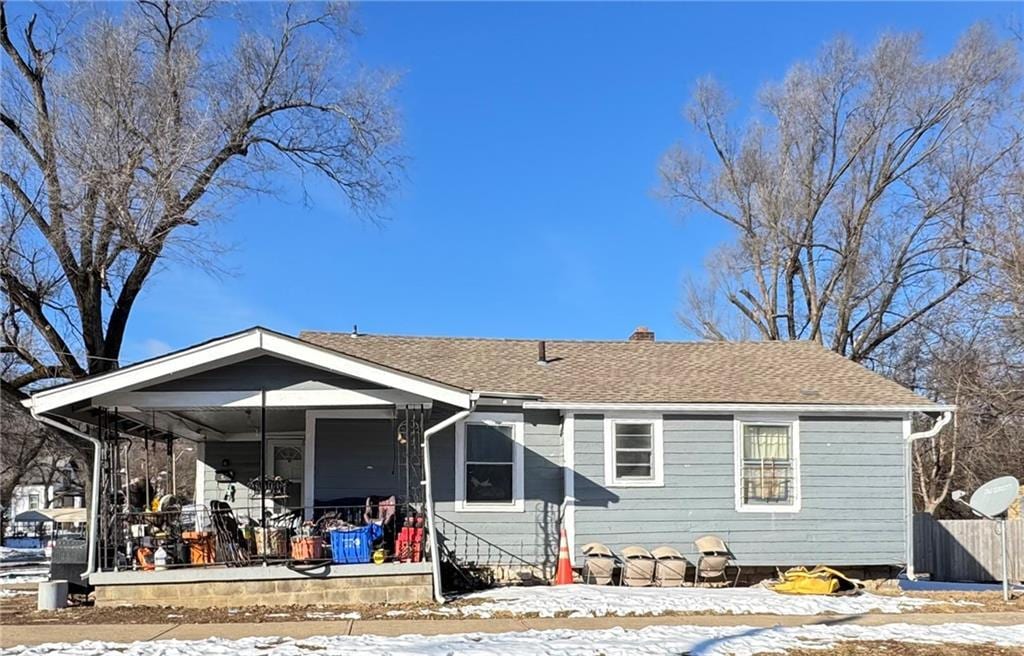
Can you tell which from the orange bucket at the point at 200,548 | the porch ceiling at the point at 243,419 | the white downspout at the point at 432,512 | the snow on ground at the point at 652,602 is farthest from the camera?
the porch ceiling at the point at 243,419

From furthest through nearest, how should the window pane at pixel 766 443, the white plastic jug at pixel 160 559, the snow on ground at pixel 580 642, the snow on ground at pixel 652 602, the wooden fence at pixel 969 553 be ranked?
1. the wooden fence at pixel 969 553
2. the window pane at pixel 766 443
3. the white plastic jug at pixel 160 559
4. the snow on ground at pixel 652 602
5. the snow on ground at pixel 580 642

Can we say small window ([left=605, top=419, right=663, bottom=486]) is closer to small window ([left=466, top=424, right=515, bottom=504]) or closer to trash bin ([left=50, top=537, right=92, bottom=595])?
small window ([left=466, top=424, right=515, bottom=504])

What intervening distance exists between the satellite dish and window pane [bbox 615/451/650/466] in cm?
457

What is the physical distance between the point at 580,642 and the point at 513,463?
→ 15.8ft

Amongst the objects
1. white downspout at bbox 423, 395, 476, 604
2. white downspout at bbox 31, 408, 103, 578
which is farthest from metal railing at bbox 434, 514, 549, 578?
white downspout at bbox 31, 408, 103, 578

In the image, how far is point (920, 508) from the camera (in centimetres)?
2680

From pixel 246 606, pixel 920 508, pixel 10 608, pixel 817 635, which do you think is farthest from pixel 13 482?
pixel 817 635

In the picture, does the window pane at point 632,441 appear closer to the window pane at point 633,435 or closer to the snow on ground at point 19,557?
the window pane at point 633,435

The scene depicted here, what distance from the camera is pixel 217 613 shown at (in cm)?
1098

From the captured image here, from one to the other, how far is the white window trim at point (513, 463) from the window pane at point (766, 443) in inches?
131

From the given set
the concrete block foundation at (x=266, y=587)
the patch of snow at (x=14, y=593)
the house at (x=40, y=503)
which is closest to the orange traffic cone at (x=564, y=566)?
the concrete block foundation at (x=266, y=587)

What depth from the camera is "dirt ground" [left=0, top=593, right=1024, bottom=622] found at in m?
10.5

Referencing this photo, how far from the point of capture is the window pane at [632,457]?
45.5 ft

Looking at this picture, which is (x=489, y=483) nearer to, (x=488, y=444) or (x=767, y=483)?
(x=488, y=444)
